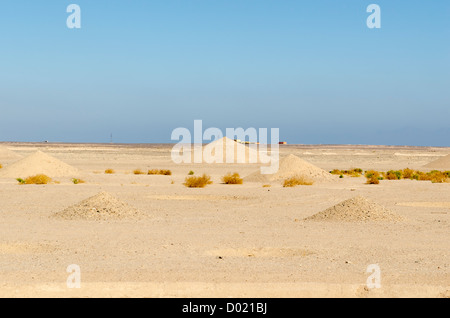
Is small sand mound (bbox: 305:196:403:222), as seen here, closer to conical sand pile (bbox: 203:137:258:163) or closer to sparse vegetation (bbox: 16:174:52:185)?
sparse vegetation (bbox: 16:174:52:185)

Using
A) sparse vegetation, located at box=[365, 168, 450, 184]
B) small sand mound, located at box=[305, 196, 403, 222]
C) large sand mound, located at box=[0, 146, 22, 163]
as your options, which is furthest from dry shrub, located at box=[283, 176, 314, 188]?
large sand mound, located at box=[0, 146, 22, 163]

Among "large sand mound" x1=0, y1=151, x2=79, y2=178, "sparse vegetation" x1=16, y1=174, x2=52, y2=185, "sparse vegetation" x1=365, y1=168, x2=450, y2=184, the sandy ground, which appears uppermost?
"large sand mound" x1=0, y1=151, x2=79, y2=178

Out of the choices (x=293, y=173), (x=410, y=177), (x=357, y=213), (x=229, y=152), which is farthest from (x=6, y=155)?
(x=357, y=213)

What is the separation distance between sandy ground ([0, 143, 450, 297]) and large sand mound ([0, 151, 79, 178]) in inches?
444

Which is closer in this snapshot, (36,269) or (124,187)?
(36,269)

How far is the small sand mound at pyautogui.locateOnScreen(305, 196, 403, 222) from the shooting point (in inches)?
694

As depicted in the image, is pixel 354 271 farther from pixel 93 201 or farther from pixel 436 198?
pixel 436 198

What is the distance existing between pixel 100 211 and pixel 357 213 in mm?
6902

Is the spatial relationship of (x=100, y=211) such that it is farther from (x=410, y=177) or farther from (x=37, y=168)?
(x=410, y=177)

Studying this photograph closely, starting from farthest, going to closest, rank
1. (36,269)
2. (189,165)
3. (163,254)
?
(189,165) → (163,254) → (36,269)

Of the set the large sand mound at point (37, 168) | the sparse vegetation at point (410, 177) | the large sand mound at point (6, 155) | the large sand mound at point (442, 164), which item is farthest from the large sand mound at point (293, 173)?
the large sand mound at point (6, 155)

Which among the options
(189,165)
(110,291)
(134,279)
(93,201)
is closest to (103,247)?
(134,279)

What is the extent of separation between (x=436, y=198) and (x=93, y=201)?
13.2 meters
